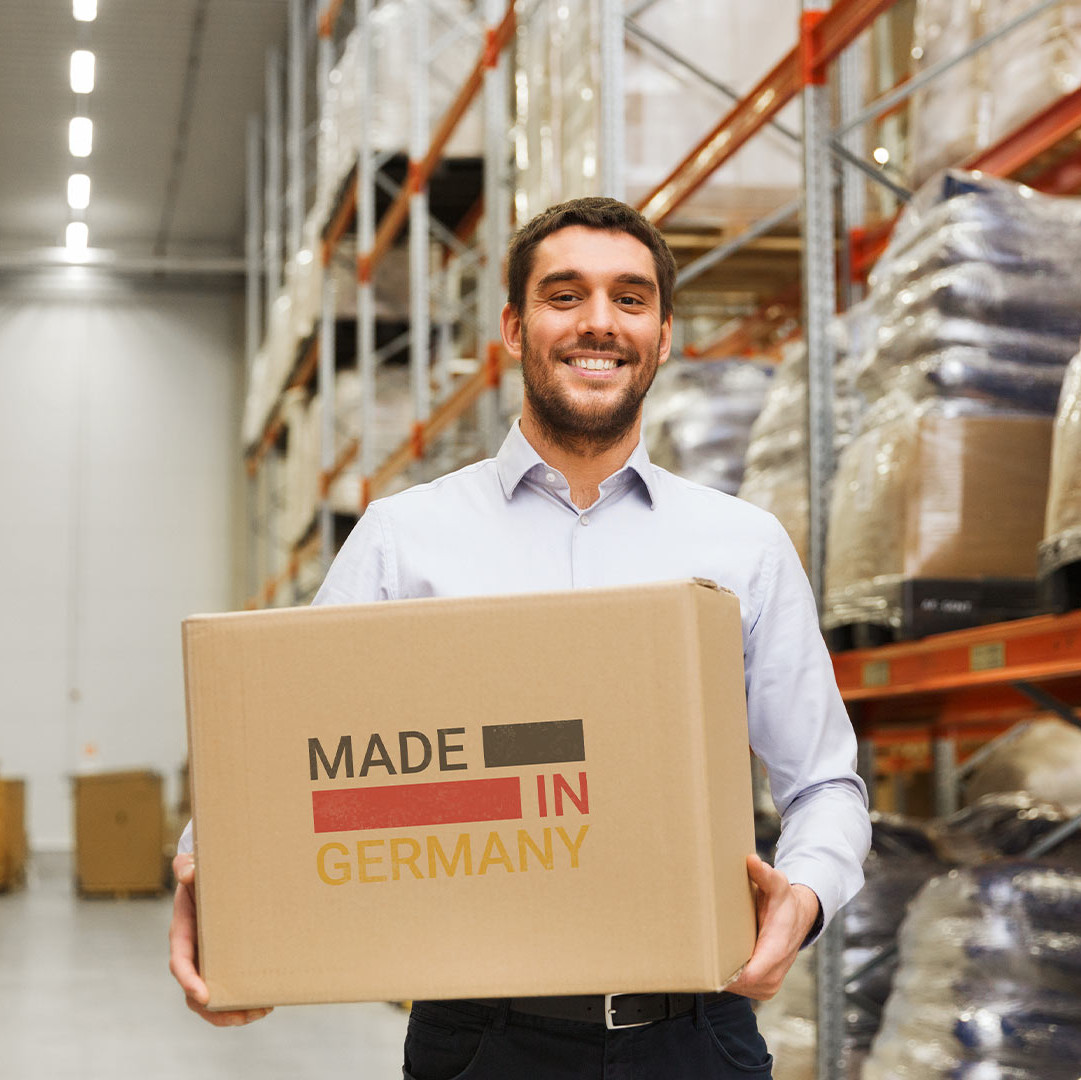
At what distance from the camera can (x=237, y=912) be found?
1527 mm

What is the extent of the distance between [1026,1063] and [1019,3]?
259 cm

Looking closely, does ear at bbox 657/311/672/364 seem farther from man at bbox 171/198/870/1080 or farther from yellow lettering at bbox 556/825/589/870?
yellow lettering at bbox 556/825/589/870

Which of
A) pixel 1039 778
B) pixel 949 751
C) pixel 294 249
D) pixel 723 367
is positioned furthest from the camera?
pixel 294 249

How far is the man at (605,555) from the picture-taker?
1.71m

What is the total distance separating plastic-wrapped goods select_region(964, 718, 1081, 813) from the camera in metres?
4.44

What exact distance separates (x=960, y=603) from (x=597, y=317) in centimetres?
164

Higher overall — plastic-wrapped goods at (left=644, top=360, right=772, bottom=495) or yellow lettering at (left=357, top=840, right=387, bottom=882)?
plastic-wrapped goods at (left=644, top=360, right=772, bottom=495)

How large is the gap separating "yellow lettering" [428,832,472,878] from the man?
0.29m

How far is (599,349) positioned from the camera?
Answer: 1.81 meters

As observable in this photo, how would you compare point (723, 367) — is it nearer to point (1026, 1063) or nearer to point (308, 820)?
point (1026, 1063)

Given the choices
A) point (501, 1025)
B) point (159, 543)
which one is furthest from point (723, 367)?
point (159, 543)

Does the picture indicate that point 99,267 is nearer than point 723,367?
No

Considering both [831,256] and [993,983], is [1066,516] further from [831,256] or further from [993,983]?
[831,256]

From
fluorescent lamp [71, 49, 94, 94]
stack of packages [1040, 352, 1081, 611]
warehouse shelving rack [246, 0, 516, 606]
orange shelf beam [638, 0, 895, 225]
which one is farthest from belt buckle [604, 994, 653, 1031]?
fluorescent lamp [71, 49, 94, 94]
